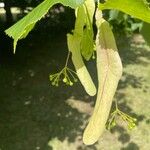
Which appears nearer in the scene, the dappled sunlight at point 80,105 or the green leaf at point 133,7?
the green leaf at point 133,7

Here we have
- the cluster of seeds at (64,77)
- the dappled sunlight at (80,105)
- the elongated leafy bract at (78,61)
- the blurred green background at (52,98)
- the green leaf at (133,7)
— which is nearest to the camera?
the green leaf at (133,7)

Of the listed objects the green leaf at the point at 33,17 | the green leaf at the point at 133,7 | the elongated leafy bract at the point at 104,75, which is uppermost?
the green leaf at the point at 133,7

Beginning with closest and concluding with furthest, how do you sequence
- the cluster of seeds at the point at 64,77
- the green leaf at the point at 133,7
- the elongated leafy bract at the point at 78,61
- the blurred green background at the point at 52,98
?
the green leaf at the point at 133,7 < the elongated leafy bract at the point at 78,61 < the cluster of seeds at the point at 64,77 < the blurred green background at the point at 52,98

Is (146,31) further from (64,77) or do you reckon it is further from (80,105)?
(80,105)

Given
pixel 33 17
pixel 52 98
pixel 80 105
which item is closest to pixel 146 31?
pixel 33 17

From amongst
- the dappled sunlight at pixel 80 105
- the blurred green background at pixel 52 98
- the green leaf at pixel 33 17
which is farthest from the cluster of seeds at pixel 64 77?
the dappled sunlight at pixel 80 105

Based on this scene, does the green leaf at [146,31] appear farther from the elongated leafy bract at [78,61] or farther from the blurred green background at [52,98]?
the blurred green background at [52,98]
